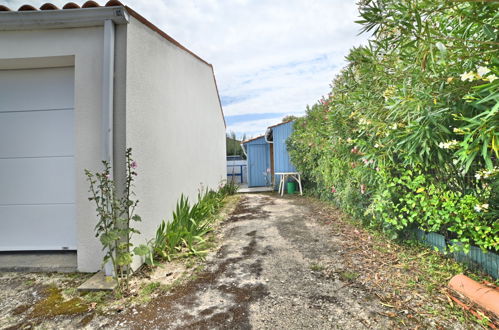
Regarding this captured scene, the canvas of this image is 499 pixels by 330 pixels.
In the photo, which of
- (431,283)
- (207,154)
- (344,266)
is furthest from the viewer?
(207,154)

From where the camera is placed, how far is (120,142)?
2.52 m

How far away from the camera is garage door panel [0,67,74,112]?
2.93 metres

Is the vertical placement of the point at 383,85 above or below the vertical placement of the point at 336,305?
above

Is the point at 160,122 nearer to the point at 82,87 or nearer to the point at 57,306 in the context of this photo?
the point at 82,87

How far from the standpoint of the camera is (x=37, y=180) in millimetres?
A: 2990

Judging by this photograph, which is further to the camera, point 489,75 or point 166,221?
point 166,221

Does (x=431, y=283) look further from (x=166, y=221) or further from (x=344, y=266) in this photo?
(x=166, y=221)

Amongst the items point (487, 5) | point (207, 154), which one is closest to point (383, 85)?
point (487, 5)

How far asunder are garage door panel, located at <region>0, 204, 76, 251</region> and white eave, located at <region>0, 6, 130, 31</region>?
2188 mm

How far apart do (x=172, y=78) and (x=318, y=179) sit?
16.5ft

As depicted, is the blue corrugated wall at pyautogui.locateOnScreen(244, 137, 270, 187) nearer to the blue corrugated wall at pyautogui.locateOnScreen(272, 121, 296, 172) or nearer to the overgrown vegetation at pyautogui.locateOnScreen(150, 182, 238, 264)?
the blue corrugated wall at pyautogui.locateOnScreen(272, 121, 296, 172)

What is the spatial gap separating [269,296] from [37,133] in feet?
11.7

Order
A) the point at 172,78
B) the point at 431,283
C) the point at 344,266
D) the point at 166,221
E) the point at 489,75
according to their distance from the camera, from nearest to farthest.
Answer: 1. the point at 489,75
2. the point at 431,283
3. the point at 344,266
4. the point at 166,221
5. the point at 172,78

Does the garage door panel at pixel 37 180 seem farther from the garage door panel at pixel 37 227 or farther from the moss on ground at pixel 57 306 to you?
the moss on ground at pixel 57 306
